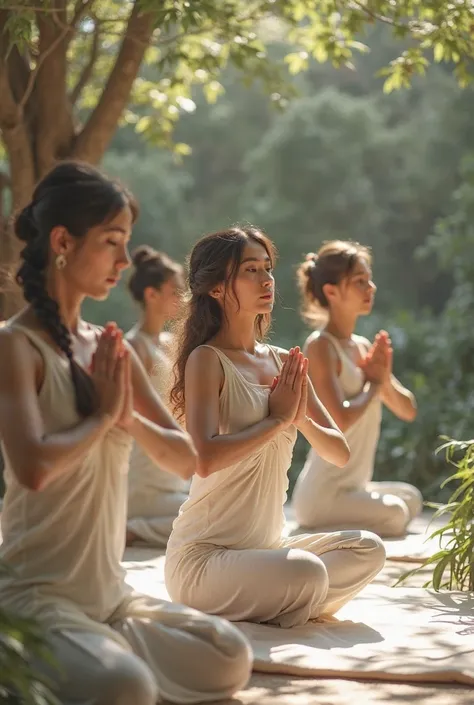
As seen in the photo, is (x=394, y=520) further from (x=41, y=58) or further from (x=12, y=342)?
(x=12, y=342)

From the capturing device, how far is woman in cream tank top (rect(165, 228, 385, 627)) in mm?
3801

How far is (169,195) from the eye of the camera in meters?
17.2

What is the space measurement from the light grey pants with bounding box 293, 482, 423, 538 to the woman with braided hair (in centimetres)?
284

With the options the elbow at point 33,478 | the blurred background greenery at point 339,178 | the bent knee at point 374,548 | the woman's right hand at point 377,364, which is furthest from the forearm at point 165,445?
the blurred background greenery at point 339,178

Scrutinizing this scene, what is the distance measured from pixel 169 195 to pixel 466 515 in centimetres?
1294

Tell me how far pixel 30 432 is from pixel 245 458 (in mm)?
1160

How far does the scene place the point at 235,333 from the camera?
4168 mm

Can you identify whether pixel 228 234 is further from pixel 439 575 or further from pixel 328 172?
pixel 328 172

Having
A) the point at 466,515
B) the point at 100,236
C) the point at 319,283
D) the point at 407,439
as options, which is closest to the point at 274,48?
the point at 407,439

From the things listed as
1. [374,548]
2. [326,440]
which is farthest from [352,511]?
[326,440]

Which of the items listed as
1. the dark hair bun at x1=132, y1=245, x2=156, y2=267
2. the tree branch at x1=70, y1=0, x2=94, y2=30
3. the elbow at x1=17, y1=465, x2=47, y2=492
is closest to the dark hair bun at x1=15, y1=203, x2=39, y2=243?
the elbow at x1=17, y1=465, x2=47, y2=492

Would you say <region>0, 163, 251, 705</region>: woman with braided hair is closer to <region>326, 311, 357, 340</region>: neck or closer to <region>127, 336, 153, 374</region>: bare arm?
<region>326, 311, 357, 340</region>: neck

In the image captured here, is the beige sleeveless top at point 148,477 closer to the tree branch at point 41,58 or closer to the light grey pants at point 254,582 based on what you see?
the tree branch at point 41,58

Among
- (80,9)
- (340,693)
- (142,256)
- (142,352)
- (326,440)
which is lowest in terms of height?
(340,693)
